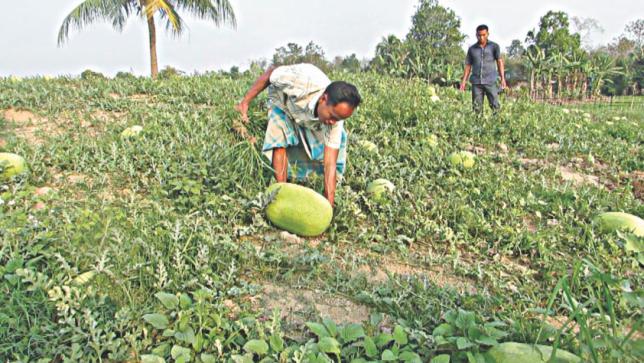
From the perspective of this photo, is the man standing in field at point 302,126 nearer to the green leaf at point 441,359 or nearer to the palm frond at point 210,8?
the green leaf at point 441,359

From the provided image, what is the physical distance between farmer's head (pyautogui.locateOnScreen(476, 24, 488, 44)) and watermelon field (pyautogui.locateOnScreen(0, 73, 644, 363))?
2.13m

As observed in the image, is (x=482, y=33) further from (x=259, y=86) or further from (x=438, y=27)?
(x=438, y=27)

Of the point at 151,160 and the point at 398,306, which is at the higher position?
the point at 151,160

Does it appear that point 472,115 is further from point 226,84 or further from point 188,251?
point 188,251

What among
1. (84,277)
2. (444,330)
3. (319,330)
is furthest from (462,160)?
(84,277)

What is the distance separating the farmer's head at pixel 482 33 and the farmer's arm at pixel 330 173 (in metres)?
4.63

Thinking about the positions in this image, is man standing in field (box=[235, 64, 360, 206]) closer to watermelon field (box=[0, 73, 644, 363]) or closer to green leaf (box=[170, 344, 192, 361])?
watermelon field (box=[0, 73, 644, 363])

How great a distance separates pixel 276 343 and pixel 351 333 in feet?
1.04

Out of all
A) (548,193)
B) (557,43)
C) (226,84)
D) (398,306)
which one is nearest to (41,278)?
(398,306)

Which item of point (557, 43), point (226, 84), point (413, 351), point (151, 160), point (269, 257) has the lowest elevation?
point (413, 351)

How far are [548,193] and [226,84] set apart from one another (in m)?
4.83

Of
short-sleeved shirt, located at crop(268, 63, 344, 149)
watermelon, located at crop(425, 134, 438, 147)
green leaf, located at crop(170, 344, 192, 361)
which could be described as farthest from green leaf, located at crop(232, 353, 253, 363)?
watermelon, located at crop(425, 134, 438, 147)

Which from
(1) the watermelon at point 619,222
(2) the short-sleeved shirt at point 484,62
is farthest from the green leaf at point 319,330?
(2) the short-sleeved shirt at point 484,62

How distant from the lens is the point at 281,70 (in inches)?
141
